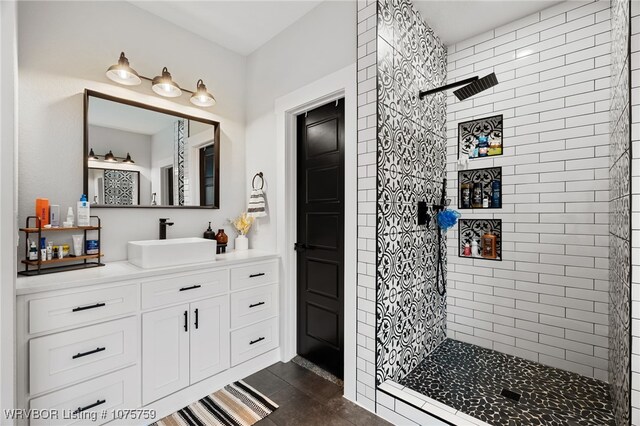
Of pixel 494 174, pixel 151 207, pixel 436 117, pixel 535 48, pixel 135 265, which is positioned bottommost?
pixel 135 265

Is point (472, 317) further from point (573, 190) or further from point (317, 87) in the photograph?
point (317, 87)

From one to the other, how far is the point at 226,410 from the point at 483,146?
284 cm

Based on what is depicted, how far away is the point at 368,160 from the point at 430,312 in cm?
145

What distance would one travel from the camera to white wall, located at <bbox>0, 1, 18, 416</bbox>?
126cm

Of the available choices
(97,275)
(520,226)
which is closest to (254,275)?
(97,275)

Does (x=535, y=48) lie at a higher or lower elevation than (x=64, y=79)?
higher

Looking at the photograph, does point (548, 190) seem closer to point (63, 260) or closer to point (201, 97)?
point (201, 97)

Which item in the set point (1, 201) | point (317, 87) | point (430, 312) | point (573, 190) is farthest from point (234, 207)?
point (573, 190)

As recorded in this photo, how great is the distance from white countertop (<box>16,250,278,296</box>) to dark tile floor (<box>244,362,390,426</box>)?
964 millimetres

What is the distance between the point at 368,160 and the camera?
6.20ft

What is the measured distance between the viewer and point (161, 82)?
2219 mm

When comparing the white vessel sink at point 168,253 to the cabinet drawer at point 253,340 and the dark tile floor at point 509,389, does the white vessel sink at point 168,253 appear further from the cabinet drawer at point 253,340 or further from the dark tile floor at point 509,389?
the dark tile floor at point 509,389

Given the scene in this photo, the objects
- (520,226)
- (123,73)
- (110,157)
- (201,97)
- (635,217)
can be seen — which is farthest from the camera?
(201,97)

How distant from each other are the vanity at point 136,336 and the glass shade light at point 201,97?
1357 millimetres
